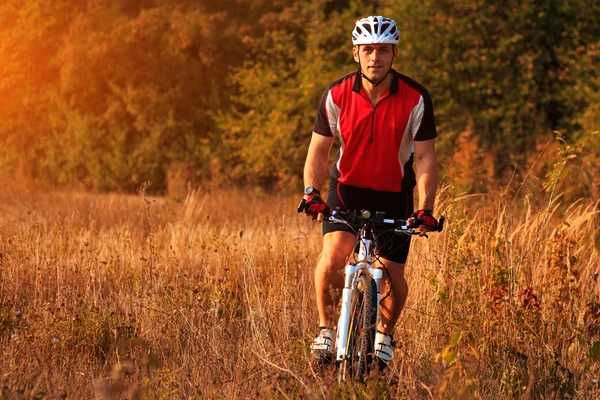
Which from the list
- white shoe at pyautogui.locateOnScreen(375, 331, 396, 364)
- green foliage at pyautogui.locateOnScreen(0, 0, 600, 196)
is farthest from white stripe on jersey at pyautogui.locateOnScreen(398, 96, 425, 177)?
green foliage at pyautogui.locateOnScreen(0, 0, 600, 196)

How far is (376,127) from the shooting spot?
577cm

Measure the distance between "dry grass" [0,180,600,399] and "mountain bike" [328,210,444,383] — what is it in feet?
0.44

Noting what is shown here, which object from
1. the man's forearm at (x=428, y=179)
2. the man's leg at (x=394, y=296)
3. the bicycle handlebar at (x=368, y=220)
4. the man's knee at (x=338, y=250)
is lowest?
the man's leg at (x=394, y=296)

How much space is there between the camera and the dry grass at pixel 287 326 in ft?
18.6

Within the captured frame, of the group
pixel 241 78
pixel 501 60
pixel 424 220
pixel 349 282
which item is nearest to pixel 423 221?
pixel 424 220

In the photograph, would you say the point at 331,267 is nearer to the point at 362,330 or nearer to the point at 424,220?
the point at 362,330

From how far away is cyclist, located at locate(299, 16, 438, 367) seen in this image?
576 cm

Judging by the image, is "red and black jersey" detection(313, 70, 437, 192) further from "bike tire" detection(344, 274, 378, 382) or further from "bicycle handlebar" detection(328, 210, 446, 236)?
"bike tire" detection(344, 274, 378, 382)

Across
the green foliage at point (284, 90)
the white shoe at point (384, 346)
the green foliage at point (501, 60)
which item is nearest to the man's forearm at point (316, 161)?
the white shoe at point (384, 346)

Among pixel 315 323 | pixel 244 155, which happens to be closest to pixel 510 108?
pixel 244 155

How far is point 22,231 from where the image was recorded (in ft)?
32.2

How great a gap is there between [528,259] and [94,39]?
14867 mm

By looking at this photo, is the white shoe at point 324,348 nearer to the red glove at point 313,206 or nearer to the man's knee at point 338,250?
the man's knee at point 338,250

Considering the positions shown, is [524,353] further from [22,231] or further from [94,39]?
[94,39]
